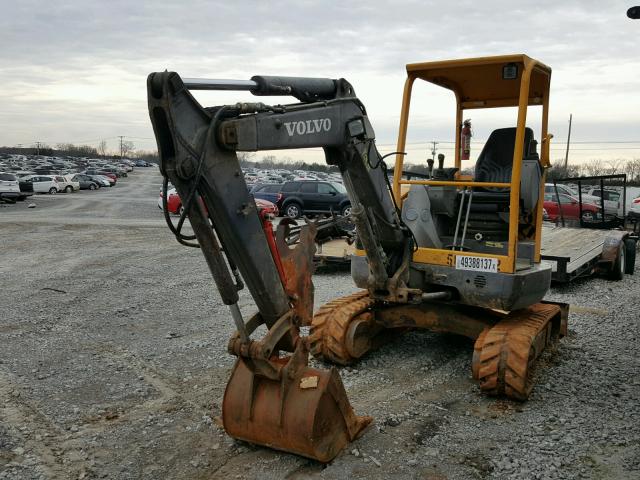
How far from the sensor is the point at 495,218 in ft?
22.1

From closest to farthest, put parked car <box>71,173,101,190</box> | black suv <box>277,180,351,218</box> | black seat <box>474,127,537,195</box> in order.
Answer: black seat <box>474,127,537,195</box>, black suv <box>277,180,351,218</box>, parked car <box>71,173,101,190</box>

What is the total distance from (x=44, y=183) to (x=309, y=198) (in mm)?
24659

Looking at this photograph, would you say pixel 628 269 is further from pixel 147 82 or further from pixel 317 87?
pixel 147 82

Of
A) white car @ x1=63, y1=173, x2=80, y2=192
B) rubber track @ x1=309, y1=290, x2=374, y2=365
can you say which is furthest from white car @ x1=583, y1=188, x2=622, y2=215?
white car @ x1=63, y1=173, x2=80, y2=192

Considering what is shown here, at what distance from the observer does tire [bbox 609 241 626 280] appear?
11617 mm

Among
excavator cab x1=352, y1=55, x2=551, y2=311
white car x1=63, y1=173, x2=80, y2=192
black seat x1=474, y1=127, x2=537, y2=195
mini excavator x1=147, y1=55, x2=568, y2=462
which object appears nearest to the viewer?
mini excavator x1=147, y1=55, x2=568, y2=462

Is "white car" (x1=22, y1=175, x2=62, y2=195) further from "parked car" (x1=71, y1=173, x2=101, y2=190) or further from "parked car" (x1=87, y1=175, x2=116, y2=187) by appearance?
"parked car" (x1=87, y1=175, x2=116, y2=187)

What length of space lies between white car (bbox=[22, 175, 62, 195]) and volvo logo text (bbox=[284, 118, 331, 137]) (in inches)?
1626

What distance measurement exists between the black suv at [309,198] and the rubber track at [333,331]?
1791 cm

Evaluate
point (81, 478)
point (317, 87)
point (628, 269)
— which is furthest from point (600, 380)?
point (628, 269)

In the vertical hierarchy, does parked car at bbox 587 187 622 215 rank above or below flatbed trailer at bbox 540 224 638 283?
above

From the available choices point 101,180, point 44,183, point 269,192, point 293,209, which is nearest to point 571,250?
point 293,209

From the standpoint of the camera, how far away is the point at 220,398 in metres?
5.76

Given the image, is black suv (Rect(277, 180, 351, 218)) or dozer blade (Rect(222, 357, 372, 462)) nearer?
Answer: dozer blade (Rect(222, 357, 372, 462))
